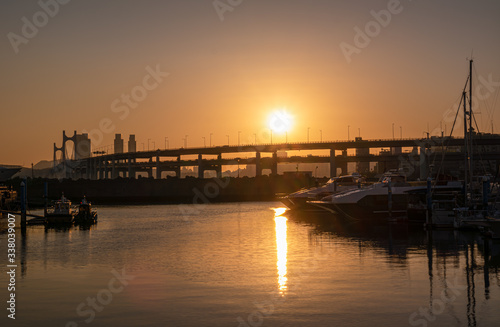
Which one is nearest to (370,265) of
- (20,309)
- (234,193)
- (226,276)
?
(226,276)

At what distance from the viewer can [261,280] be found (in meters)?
25.3

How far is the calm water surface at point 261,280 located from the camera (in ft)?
62.6

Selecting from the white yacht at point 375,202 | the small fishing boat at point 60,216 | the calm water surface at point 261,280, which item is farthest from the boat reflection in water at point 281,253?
the small fishing boat at point 60,216

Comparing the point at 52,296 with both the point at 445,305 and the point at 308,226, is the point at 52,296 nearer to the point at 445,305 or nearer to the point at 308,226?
the point at 445,305

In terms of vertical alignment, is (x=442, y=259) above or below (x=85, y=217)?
below

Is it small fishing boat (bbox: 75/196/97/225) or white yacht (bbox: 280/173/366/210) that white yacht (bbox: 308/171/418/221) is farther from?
small fishing boat (bbox: 75/196/97/225)

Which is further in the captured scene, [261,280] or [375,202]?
[375,202]

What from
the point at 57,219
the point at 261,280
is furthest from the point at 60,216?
the point at 261,280

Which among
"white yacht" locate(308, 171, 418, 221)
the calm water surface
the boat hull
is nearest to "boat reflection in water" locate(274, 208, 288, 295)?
the calm water surface

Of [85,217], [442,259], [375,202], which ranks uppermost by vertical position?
[375,202]

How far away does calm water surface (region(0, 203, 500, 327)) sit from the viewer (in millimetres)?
19094

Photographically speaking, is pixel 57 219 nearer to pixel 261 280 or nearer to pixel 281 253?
pixel 281 253

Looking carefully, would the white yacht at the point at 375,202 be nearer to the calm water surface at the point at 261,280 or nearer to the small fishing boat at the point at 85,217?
the calm water surface at the point at 261,280

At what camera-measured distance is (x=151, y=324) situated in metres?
18.3
